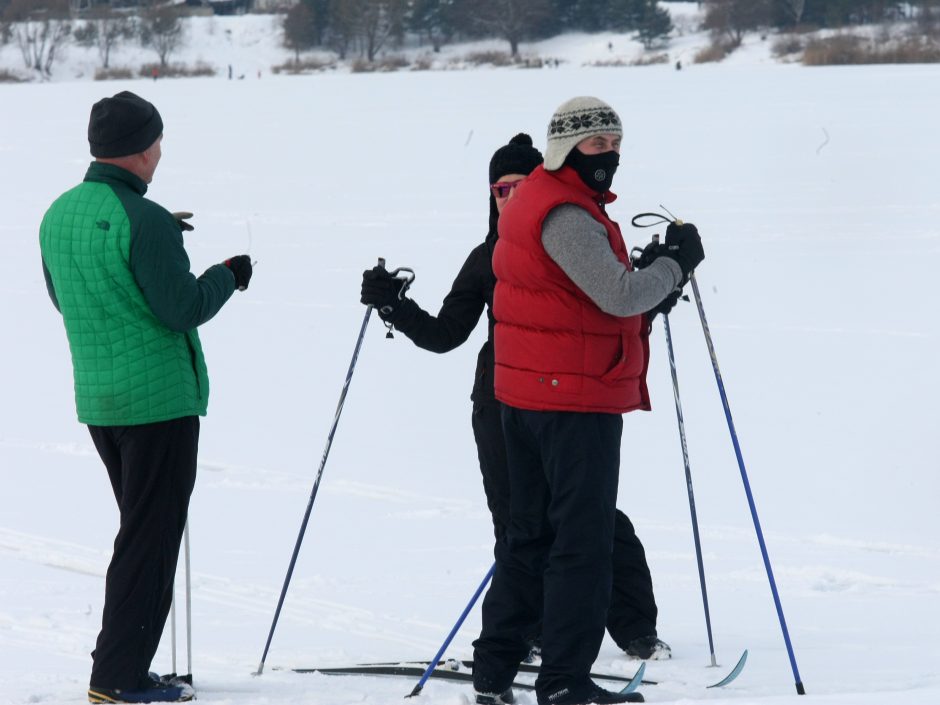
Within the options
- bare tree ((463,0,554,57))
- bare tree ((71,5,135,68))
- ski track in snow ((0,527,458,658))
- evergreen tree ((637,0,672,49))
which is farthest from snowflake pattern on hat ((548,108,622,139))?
bare tree ((463,0,554,57))

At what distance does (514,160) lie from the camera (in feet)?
10.3

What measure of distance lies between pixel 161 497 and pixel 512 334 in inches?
34.7

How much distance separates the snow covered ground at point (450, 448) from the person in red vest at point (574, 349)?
35 cm

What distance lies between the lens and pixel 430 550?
4527 mm

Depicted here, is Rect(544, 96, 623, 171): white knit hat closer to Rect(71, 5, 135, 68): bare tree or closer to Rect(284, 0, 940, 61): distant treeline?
Rect(284, 0, 940, 61): distant treeline

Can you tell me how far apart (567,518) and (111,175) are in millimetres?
1252

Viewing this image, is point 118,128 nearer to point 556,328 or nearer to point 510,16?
point 556,328

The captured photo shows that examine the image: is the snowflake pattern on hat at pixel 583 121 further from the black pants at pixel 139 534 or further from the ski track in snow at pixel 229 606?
the ski track in snow at pixel 229 606

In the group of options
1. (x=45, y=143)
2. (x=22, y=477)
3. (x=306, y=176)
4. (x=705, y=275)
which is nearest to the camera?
(x=22, y=477)

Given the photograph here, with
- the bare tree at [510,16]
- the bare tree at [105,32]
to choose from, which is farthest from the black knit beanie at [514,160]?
the bare tree at [510,16]

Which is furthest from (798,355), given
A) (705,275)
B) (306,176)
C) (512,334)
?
(306,176)

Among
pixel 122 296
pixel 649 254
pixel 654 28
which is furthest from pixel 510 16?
pixel 122 296

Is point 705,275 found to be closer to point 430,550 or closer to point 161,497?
point 430,550

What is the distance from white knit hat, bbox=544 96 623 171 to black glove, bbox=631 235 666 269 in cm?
30
